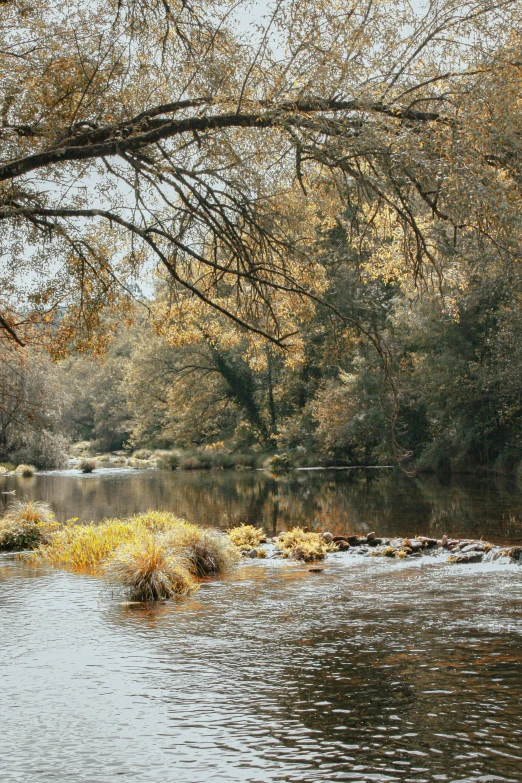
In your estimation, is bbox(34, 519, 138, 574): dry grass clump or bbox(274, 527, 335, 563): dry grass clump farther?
bbox(274, 527, 335, 563): dry grass clump

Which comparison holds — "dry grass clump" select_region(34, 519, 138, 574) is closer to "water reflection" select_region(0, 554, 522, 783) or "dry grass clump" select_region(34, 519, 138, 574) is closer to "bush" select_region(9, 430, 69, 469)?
"water reflection" select_region(0, 554, 522, 783)

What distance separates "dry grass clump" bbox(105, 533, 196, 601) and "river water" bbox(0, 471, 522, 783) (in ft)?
1.18

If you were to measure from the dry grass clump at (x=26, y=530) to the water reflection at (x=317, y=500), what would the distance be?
381 cm

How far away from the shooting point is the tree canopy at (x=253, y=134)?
9242mm

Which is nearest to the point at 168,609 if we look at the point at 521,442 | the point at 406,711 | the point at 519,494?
the point at 406,711

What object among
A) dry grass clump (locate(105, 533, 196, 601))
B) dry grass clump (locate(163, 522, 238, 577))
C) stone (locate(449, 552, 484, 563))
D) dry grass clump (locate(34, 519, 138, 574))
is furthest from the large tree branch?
stone (locate(449, 552, 484, 563))

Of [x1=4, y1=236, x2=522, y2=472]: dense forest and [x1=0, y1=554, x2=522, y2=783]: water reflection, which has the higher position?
[x1=4, y1=236, x2=522, y2=472]: dense forest

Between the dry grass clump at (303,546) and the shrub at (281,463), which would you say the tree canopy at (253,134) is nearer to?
the dry grass clump at (303,546)

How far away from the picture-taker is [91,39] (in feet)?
40.3

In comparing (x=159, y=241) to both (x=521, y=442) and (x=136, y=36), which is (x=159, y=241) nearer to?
(x=136, y=36)

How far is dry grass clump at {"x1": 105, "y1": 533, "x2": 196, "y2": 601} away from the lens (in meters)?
12.2

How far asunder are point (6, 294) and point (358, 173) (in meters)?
7.41

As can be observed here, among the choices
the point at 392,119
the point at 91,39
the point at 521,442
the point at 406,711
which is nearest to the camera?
the point at 406,711

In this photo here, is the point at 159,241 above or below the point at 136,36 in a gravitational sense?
below
